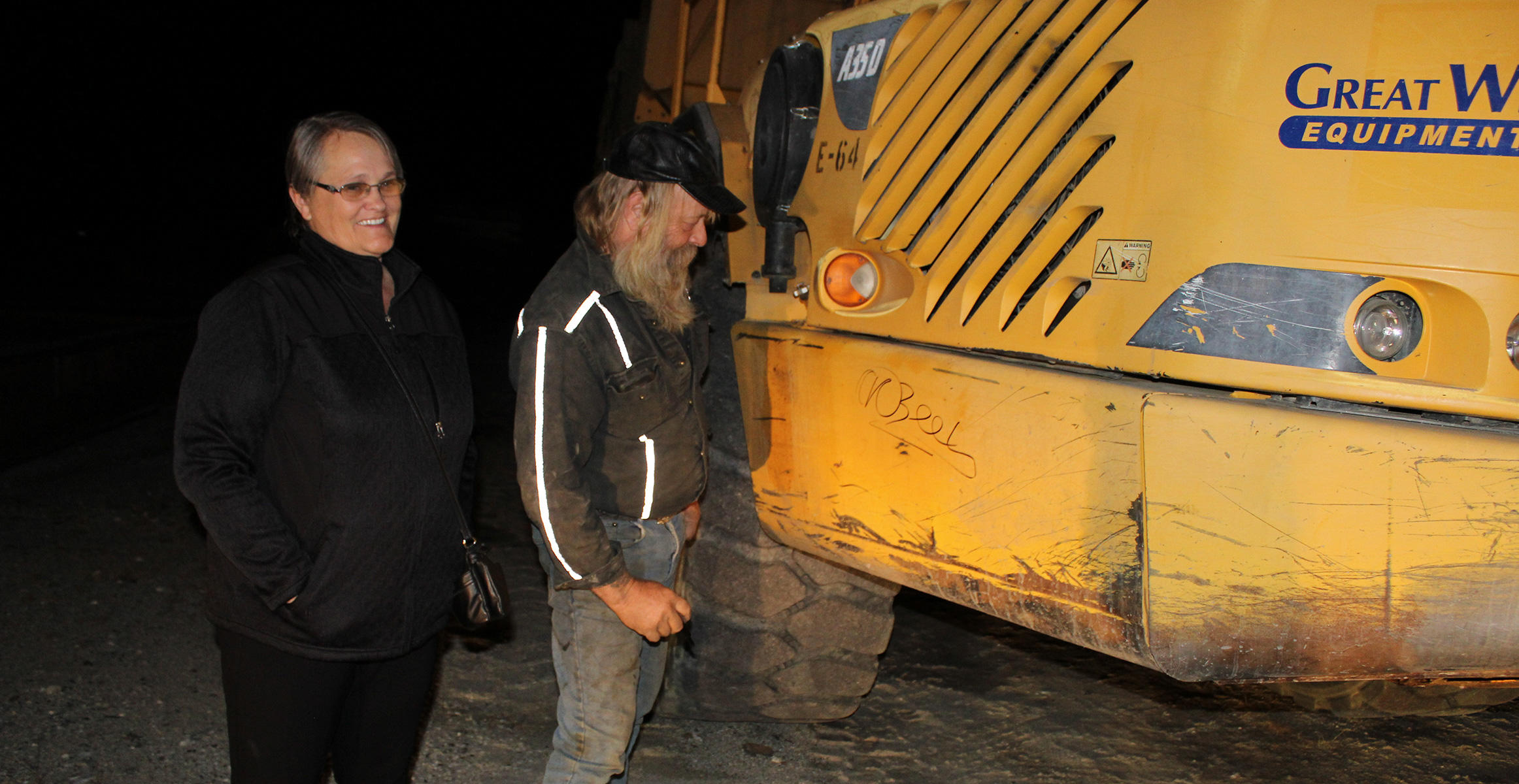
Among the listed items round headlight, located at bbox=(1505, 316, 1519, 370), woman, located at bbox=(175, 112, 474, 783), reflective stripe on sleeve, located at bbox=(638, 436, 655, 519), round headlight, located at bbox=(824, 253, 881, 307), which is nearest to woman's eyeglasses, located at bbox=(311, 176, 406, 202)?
woman, located at bbox=(175, 112, 474, 783)

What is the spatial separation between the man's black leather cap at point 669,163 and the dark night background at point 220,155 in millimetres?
5340

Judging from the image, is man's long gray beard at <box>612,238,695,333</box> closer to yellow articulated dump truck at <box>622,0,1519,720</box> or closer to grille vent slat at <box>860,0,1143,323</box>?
yellow articulated dump truck at <box>622,0,1519,720</box>

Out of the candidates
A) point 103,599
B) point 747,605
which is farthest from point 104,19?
point 747,605

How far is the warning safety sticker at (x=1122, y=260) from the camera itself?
194 cm

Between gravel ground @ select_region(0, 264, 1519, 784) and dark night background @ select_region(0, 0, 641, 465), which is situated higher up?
dark night background @ select_region(0, 0, 641, 465)

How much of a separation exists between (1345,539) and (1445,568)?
0.47ft

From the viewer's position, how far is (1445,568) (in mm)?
1728

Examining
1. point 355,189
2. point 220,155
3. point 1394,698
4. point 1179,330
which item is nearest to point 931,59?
point 1179,330

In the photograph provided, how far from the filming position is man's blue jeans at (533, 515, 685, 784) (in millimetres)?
2398

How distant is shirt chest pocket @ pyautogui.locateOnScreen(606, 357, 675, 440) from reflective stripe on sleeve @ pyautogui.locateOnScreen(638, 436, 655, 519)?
0.02 metres

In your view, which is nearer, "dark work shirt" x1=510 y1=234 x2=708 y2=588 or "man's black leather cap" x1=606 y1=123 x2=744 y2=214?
"dark work shirt" x1=510 y1=234 x2=708 y2=588

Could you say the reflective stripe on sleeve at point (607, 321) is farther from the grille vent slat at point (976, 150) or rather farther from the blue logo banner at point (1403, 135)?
the blue logo banner at point (1403, 135)

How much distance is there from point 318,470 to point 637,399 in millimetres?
635
